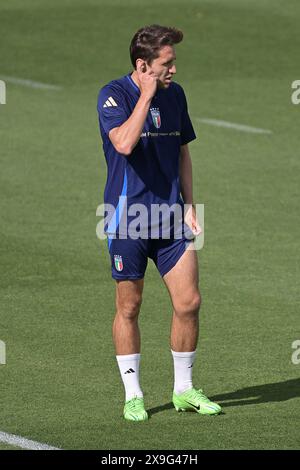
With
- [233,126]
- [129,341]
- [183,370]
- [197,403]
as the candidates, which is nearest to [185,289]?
[129,341]

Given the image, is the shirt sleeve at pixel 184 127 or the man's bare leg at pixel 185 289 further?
the shirt sleeve at pixel 184 127

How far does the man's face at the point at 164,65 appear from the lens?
8.64 metres

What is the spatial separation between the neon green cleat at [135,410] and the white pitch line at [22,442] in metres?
0.78

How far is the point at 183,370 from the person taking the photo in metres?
9.24

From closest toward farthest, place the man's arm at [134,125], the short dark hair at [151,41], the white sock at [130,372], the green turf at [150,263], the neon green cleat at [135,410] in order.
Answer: the man's arm at [134,125]
the short dark hair at [151,41]
the neon green cleat at [135,410]
the white sock at [130,372]
the green turf at [150,263]

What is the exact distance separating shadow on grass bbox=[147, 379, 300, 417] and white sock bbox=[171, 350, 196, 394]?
0.23 meters

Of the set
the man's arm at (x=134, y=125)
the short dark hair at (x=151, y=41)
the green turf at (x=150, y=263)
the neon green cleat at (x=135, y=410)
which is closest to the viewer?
the man's arm at (x=134, y=125)

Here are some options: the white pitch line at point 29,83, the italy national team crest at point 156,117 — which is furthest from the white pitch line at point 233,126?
the italy national team crest at point 156,117

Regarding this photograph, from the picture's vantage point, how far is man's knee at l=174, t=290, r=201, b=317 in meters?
8.96

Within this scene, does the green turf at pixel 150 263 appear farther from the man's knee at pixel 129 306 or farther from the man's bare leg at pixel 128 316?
the man's knee at pixel 129 306

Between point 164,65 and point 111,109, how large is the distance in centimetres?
44

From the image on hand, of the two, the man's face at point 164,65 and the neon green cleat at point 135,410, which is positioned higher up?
the man's face at point 164,65

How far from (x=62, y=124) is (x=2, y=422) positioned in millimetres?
12163
